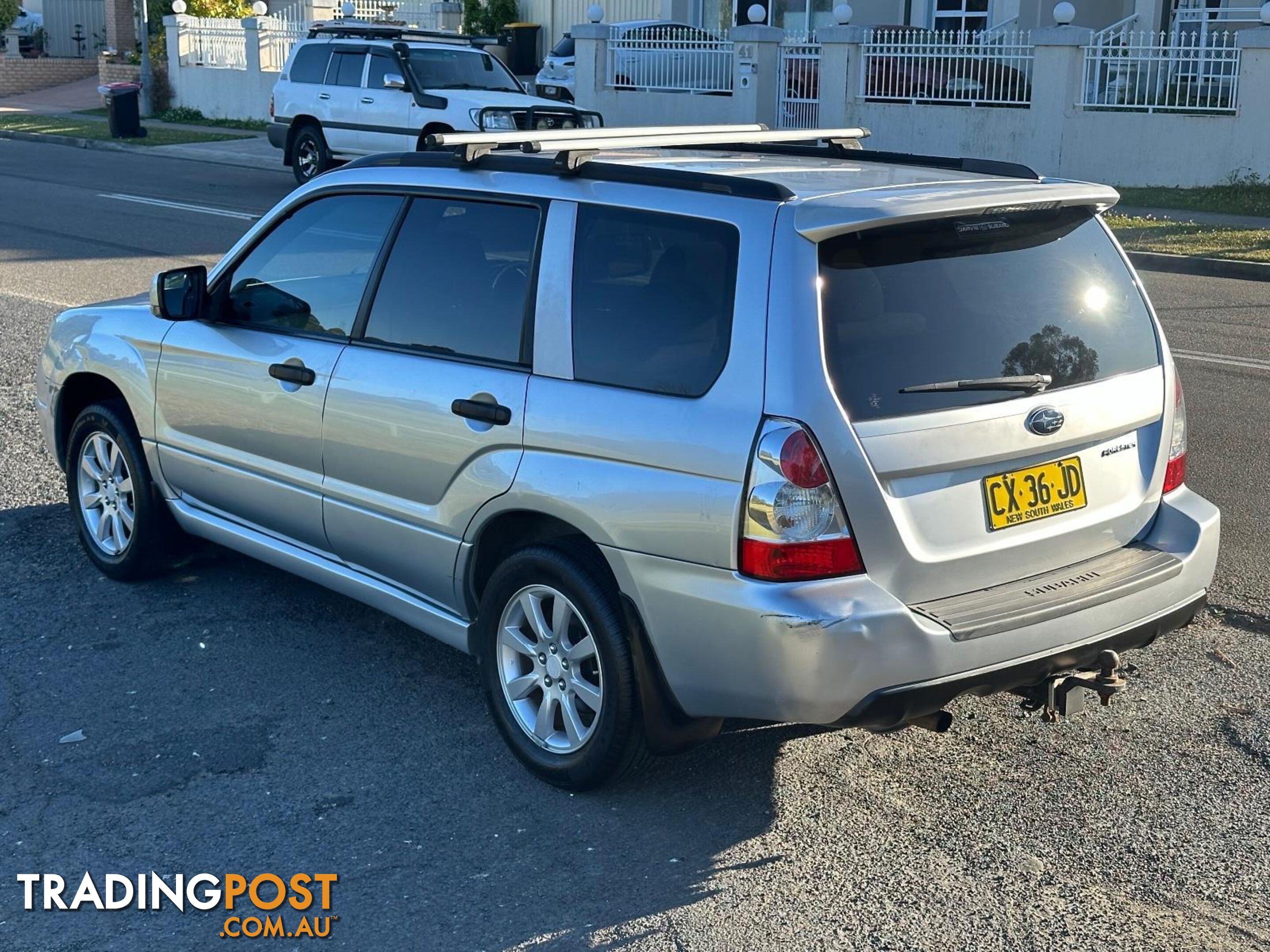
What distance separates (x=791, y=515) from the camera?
11.9 feet

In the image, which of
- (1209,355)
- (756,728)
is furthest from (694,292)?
(1209,355)

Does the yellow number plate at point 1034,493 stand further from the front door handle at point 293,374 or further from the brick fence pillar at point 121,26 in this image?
the brick fence pillar at point 121,26

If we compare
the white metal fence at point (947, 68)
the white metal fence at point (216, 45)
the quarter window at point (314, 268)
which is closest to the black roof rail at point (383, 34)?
the white metal fence at point (947, 68)

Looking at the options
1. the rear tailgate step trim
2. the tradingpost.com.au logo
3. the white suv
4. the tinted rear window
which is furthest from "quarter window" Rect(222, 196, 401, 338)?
the white suv

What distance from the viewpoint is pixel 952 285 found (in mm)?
3939

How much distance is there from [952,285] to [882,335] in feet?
0.98

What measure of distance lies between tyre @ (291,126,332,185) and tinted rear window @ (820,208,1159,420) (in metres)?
18.2

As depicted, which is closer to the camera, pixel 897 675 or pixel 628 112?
pixel 897 675

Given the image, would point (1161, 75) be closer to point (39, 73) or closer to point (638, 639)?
point (638, 639)

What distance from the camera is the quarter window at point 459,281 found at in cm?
435

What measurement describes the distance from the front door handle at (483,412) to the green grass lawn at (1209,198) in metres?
14.9

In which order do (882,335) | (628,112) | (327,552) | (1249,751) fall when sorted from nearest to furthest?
(882,335)
(1249,751)
(327,552)
(628,112)

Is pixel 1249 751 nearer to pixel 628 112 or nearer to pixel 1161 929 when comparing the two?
pixel 1161 929

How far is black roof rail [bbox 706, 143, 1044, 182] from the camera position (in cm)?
453
